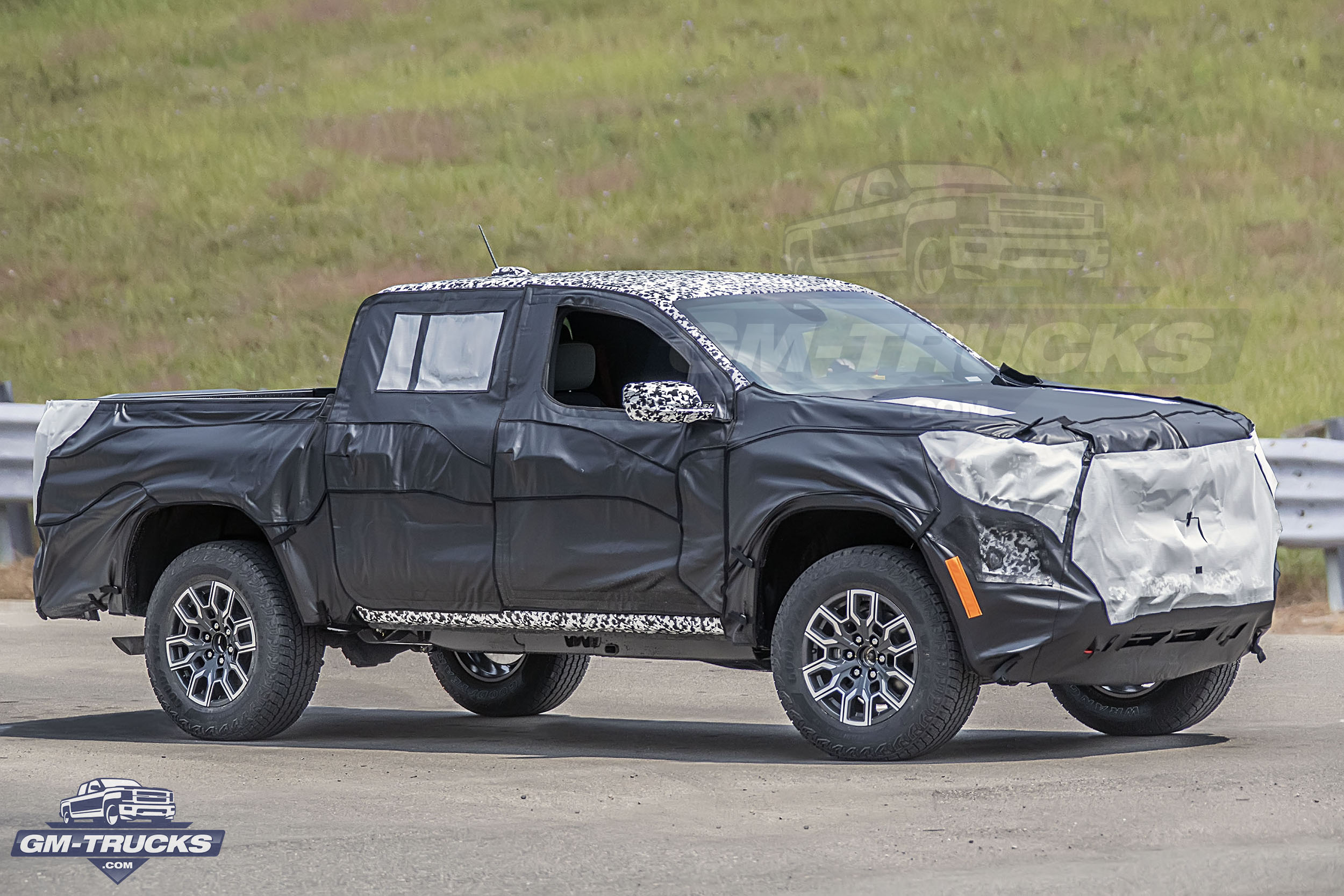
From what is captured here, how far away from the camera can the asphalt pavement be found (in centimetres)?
639

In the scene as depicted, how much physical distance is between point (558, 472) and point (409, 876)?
275 centimetres

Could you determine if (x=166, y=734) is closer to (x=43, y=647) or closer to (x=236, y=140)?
Result: (x=43, y=647)

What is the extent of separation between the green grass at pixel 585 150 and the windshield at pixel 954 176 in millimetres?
213

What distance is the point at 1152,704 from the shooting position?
30.3 ft

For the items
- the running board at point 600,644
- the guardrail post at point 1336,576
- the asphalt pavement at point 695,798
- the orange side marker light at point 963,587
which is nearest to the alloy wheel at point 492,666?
the asphalt pavement at point 695,798

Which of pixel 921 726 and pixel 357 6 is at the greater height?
pixel 357 6

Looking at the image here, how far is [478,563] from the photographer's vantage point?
914 centimetres

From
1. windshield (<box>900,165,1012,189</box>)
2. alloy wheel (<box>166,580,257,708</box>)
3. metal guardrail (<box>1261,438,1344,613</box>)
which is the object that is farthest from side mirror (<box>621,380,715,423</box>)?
windshield (<box>900,165,1012,189</box>)

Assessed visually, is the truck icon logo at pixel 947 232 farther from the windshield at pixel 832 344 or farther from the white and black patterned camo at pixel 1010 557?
the white and black patterned camo at pixel 1010 557

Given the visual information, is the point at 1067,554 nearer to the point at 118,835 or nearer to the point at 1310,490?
the point at 118,835

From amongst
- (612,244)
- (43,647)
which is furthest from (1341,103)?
(43,647)

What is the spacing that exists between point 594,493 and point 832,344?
130 centimetres

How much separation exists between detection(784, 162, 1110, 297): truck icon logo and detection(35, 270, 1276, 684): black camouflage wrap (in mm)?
15290

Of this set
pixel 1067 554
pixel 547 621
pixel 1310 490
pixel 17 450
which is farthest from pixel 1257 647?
pixel 17 450
